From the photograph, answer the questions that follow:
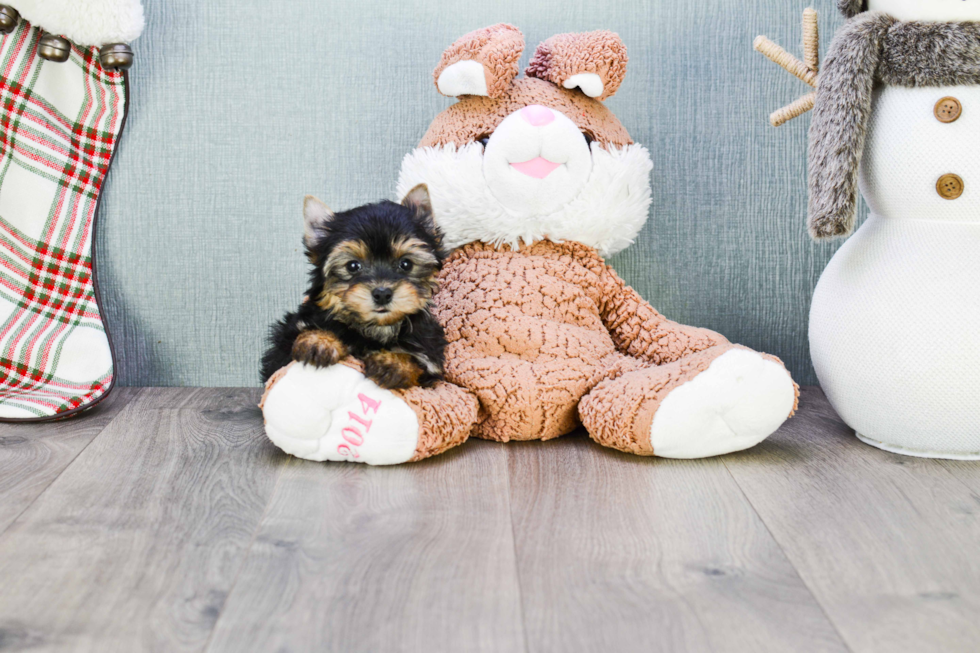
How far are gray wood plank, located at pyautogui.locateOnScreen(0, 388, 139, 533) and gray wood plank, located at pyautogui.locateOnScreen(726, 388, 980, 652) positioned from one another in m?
1.14

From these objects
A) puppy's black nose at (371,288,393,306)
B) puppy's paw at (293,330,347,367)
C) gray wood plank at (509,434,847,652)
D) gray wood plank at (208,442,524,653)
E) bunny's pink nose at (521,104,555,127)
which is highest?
bunny's pink nose at (521,104,555,127)

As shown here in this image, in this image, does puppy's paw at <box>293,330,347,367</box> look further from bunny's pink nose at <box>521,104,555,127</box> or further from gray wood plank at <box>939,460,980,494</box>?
gray wood plank at <box>939,460,980,494</box>

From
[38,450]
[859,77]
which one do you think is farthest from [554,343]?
[38,450]

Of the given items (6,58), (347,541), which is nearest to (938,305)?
(347,541)

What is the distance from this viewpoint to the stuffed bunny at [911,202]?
54.4 inches

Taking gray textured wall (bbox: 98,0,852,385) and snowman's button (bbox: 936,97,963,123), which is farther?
gray textured wall (bbox: 98,0,852,385)

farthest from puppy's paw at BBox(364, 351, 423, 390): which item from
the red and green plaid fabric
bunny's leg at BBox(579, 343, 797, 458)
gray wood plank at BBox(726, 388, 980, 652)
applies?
the red and green plaid fabric

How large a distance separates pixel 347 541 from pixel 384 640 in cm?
26

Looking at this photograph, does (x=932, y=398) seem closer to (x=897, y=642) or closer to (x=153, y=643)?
(x=897, y=642)

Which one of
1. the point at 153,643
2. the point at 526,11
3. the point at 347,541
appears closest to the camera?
the point at 153,643

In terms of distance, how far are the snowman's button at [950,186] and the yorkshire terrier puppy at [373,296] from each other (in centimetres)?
88

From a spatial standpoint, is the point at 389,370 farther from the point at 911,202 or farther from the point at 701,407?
the point at 911,202

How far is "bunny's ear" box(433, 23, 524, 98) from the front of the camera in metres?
1.58

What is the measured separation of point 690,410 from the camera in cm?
142
